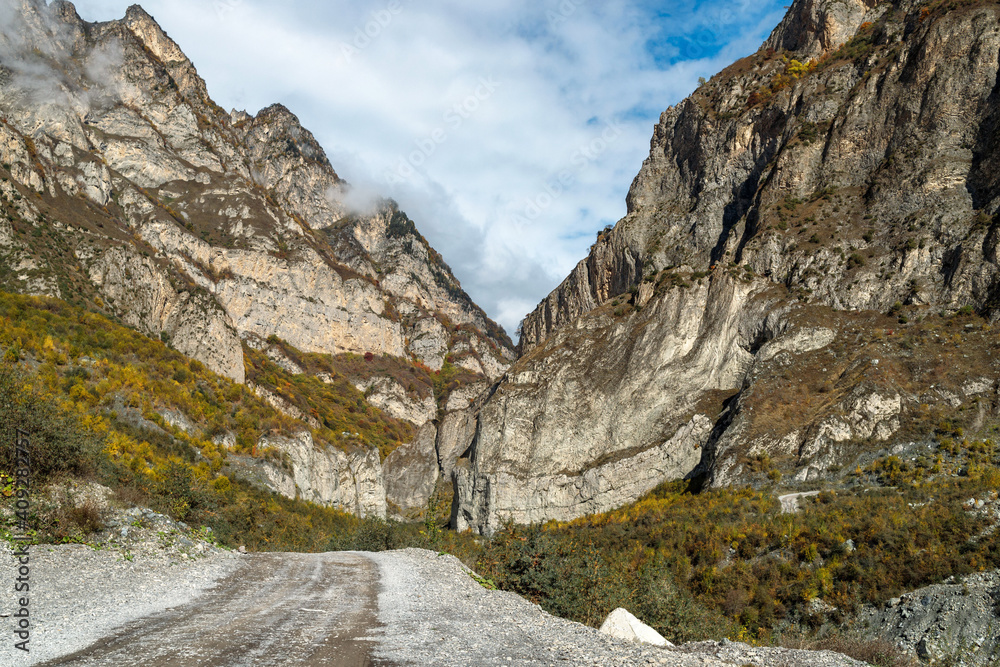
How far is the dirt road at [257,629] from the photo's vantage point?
623 centimetres

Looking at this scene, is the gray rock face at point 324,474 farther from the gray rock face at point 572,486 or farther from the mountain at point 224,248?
the gray rock face at point 572,486

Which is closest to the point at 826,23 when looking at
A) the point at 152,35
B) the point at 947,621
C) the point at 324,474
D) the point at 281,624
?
the point at 947,621

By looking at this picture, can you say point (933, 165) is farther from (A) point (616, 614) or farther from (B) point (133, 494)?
(B) point (133, 494)

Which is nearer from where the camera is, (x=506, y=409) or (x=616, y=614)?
(x=616, y=614)

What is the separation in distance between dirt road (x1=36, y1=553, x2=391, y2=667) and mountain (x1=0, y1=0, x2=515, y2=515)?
5177 cm

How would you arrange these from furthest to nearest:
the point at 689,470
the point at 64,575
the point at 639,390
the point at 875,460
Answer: the point at 639,390 < the point at 689,470 < the point at 875,460 < the point at 64,575

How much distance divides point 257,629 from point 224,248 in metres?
131

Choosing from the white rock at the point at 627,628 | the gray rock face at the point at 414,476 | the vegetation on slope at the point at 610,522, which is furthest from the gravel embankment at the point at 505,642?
the gray rock face at the point at 414,476

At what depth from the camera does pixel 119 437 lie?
3153cm

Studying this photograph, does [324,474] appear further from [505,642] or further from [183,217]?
[183,217]

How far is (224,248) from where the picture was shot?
124 m

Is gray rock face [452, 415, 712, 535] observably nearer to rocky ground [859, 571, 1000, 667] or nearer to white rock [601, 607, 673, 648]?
rocky ground [859, 571, 1000, 667]

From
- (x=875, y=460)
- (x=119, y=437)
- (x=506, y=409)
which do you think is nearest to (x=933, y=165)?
(x=875, y=460)

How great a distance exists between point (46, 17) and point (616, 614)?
180 meters
